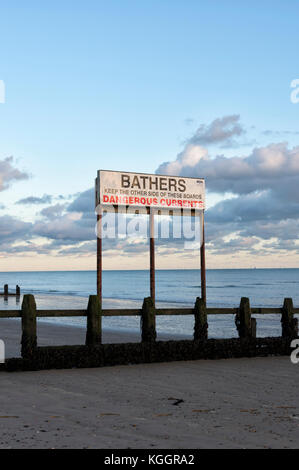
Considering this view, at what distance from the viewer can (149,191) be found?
14.6m

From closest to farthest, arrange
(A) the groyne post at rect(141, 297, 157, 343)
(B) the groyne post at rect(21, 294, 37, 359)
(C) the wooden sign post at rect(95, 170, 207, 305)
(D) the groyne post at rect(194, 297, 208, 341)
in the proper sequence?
(B) the groyne post at rect(21, 294, 37, 359) < (A) the groyne post at rect(141, 297, 157, 343) < (D) the groyne post at rect(194, 297, 208, 341) < (C) the wooden sign post at rect(95, 170, 207, 305)

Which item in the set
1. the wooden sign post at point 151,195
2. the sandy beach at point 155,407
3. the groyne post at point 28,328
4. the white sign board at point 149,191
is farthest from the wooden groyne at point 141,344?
the white sign board at point 149,191

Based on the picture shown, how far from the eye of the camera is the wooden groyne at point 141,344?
11.3 metres

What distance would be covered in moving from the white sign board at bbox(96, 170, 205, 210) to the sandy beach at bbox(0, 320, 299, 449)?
4455 mm

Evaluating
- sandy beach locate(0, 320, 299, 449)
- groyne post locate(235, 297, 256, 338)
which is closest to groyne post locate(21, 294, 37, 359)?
sandy beach locate(0, 320, 299, 449)

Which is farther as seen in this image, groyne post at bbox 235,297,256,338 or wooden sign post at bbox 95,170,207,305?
wooden sign post at bbox 95,170,207,305

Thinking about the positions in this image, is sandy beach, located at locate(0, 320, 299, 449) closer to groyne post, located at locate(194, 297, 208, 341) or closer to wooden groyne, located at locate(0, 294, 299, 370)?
wooden groyne, located at locate(0, 294, 299, 370)

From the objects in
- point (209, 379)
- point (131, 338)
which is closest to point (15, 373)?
point (209, 379)

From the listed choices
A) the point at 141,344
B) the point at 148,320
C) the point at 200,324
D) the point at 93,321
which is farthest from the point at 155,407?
the point at 200,324

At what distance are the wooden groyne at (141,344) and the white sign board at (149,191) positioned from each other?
3.07 meters

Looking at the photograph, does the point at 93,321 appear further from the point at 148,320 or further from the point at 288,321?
the point at 288,321

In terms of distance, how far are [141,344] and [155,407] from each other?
13.3 feet

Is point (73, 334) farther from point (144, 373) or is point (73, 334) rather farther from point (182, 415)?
point (182, 415)

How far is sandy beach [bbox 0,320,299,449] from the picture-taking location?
21.4ft
